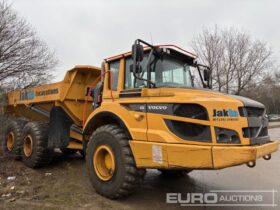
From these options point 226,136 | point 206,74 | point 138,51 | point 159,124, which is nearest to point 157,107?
point 159,124

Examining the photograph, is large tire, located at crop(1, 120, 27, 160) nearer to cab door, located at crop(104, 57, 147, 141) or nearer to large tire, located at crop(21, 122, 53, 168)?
large tire, located at crop(21, 122, 53, 168)

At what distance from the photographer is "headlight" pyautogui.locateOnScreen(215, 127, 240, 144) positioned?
391 centimetres

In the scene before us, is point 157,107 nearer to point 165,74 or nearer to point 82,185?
point 165,74

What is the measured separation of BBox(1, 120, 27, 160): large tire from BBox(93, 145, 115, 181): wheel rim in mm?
3535

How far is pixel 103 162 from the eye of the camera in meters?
5.24

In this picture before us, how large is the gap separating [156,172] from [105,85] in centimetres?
290

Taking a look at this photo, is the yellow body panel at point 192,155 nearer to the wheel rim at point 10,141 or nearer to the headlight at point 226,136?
the headlight at point 226,136

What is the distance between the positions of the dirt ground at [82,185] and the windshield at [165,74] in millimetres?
2057

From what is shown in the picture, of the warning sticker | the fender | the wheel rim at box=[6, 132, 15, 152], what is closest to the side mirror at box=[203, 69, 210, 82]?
the fender

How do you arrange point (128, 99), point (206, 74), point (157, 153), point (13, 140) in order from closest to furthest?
point (157, 153) → point (128, 99) → point (206, 74) → point (13, 140)

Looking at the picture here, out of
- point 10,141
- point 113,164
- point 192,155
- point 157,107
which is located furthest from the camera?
point 10,141

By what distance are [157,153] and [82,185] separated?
2183 mm

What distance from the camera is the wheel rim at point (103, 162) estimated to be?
5031 millimetres

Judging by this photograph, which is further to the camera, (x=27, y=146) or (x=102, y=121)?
(x=27, y=146)
